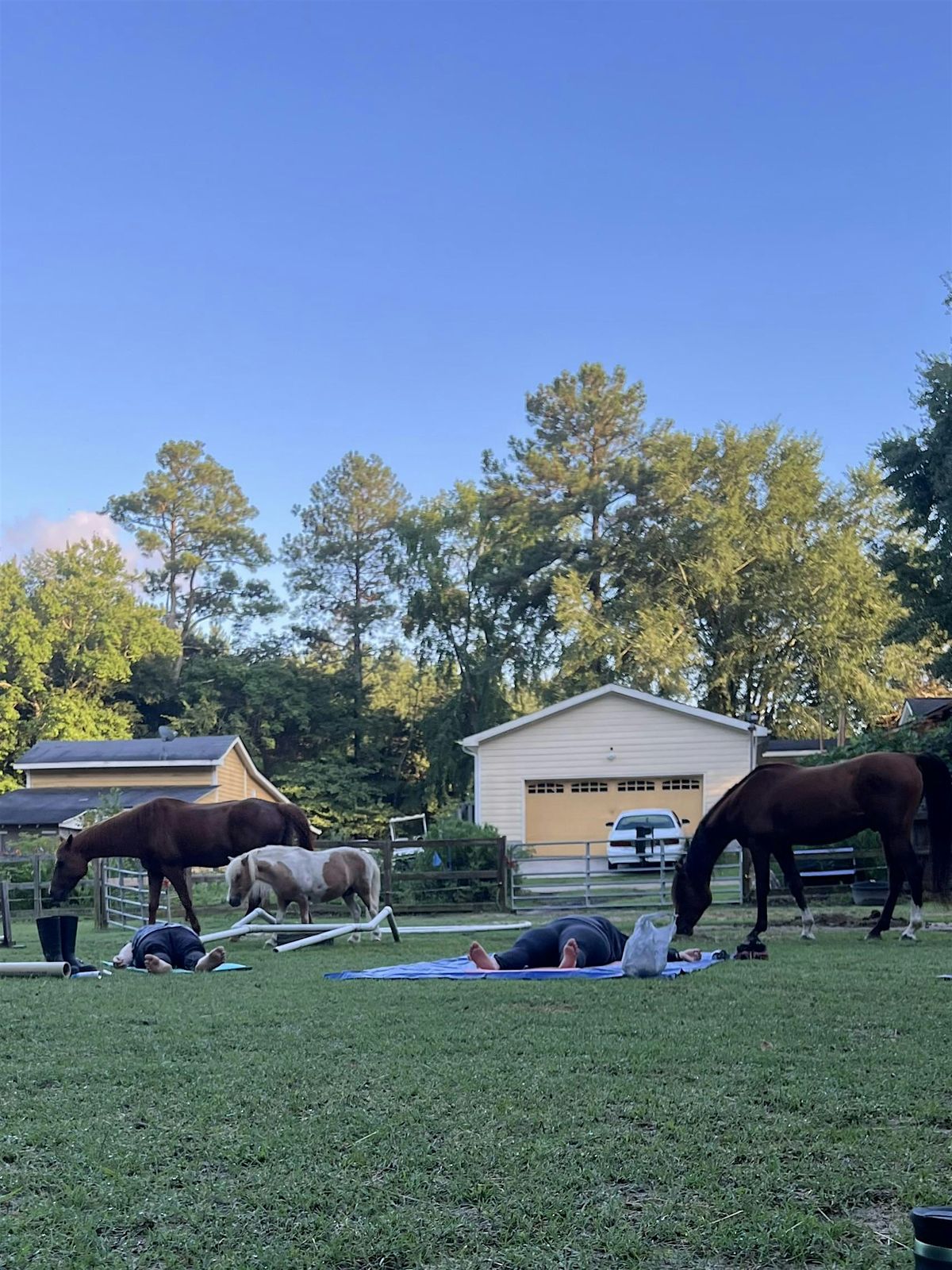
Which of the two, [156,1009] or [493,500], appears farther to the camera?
[493,500]

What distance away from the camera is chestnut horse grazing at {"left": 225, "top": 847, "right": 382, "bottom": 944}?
43.9 feet

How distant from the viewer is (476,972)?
8992mm

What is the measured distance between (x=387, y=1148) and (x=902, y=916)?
1227 cm

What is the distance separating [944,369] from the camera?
57.6 ft

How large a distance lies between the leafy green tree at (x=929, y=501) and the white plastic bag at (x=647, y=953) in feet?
35.5

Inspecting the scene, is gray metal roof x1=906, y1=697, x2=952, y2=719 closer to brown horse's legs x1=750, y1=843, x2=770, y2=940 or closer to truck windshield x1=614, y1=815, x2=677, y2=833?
truck windshield x1=614, y1=815, x2=677, y2=833

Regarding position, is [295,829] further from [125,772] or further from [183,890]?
[125,772]

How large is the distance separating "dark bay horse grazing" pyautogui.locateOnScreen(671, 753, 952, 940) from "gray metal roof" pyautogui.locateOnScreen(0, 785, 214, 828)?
22763mm

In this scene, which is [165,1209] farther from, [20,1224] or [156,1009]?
[156,1009]

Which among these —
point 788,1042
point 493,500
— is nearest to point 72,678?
point 493,500

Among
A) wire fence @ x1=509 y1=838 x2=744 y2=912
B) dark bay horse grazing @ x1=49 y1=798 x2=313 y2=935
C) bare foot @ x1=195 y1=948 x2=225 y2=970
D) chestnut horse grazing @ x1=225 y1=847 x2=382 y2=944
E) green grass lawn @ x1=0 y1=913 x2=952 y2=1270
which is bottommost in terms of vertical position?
wire fence @ x1=509 y1=838 x2=744 y2=912

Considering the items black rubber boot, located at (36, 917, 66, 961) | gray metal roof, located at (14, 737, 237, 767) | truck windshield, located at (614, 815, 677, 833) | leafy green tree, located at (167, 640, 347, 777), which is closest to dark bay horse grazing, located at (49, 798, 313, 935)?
black rubber boot, located at (36, 917, 66, 961)

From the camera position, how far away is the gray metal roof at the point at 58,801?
33.5m

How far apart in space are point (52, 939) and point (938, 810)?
899cm
